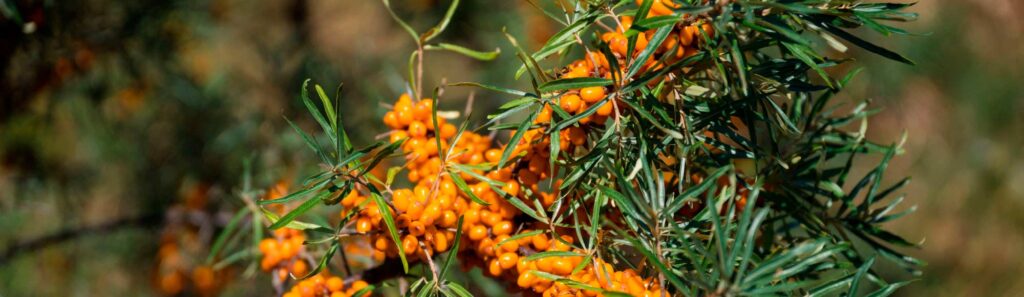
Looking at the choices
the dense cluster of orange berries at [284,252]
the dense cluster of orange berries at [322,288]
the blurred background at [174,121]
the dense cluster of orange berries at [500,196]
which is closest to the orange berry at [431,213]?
the dense cluster of orange berries at [500,196]

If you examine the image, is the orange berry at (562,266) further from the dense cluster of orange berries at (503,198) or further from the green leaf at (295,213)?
the green leaf at (295,213)

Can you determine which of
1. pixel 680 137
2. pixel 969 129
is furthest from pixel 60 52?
pixel 969 129

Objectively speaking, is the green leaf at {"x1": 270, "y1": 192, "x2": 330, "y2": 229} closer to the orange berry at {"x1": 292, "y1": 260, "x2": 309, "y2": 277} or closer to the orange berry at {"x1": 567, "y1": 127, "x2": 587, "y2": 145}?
the orange berry at {"x1": 567, "y1": 127, "x2": 587, "y2": 145}

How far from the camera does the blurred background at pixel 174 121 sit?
1168 mm

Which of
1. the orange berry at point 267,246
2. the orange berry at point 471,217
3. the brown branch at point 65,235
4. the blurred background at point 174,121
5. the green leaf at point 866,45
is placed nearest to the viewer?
the green leaf at point 866,45

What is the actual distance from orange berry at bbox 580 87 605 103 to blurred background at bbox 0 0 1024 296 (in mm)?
446

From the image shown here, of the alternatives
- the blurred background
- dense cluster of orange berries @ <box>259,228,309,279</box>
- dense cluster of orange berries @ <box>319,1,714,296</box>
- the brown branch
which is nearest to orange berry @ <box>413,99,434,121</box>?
dense cluster of orange berries @ <box>319,1,714,296</box>

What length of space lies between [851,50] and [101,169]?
6.91 feet

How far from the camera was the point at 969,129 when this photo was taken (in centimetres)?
280

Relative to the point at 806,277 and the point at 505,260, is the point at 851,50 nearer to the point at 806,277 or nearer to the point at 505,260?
the point at 806,277

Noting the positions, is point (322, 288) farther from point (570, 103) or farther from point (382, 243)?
point (570, 103)

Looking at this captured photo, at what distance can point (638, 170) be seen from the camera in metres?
0.52

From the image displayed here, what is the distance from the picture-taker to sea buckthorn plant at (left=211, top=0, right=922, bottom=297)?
0.48 m

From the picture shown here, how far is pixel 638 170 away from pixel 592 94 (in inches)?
2.4
